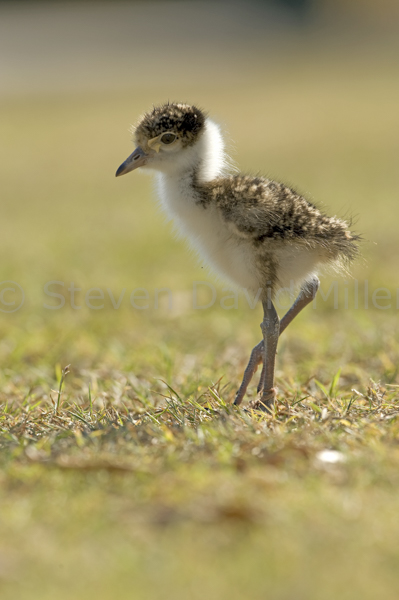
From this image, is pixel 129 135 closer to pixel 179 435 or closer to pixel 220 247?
pixel 220 247

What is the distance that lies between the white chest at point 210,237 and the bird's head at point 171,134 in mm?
114

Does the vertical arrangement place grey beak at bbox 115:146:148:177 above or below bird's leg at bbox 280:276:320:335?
above

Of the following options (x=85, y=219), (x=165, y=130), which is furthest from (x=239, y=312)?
(x=85, y=219)

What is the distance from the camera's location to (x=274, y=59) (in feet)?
93.7

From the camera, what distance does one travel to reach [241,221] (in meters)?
3.40

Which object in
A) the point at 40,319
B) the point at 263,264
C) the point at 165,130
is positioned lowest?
the point at 40,319

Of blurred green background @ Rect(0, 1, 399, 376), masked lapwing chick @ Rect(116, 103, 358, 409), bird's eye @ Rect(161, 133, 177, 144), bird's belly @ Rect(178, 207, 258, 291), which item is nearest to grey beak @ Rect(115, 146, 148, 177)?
masked lapwing chick @ Rect(116, 103, 358, 409)

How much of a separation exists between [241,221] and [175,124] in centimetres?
68

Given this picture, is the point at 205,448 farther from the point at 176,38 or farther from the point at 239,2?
the point at 239,2

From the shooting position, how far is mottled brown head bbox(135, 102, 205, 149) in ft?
12.2

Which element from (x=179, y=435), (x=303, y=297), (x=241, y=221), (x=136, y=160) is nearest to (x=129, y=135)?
(x=136, y=160)

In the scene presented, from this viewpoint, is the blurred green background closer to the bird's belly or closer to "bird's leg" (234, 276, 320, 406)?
the bird's belly

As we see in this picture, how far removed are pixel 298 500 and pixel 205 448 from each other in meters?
0.60

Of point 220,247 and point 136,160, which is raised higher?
point 136,160
